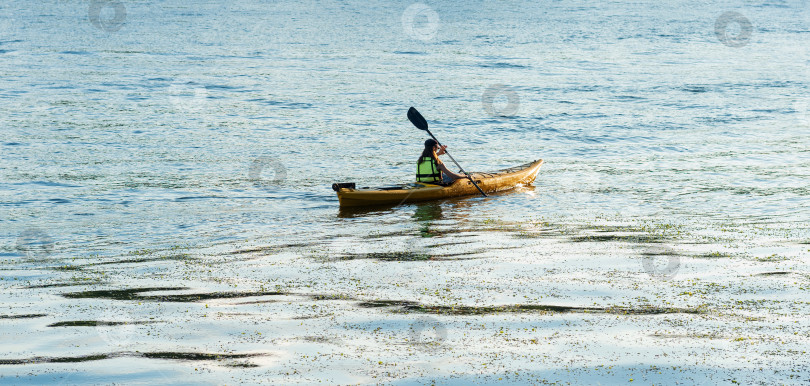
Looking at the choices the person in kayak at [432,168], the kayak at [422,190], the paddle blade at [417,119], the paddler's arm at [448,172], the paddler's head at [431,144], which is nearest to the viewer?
the kayak at [422,190]

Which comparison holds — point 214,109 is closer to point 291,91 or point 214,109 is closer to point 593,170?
point 291,91

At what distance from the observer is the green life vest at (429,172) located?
1522 cm

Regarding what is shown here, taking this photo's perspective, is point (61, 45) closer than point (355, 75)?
No

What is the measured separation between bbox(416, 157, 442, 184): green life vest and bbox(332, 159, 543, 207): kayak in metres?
0.17

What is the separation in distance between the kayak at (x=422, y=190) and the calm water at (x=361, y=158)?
0.40m

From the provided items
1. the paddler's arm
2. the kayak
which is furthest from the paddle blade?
the kayak

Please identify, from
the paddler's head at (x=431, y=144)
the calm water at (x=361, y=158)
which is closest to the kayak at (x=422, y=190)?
the calm water at (x=361, y=158)

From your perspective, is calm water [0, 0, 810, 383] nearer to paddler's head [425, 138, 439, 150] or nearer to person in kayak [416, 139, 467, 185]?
person in kayak [416, 139, 467, 185]

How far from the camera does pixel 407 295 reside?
779 cm

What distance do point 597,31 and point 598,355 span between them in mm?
51663

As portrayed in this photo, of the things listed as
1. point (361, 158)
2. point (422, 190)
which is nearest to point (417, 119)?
point (422, 190)

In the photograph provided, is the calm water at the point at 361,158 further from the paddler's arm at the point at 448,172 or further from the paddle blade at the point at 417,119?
the paddle blade at the point at 417,119

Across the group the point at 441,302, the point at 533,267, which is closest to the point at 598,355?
the point at 441,302

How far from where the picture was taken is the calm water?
26.5ft
